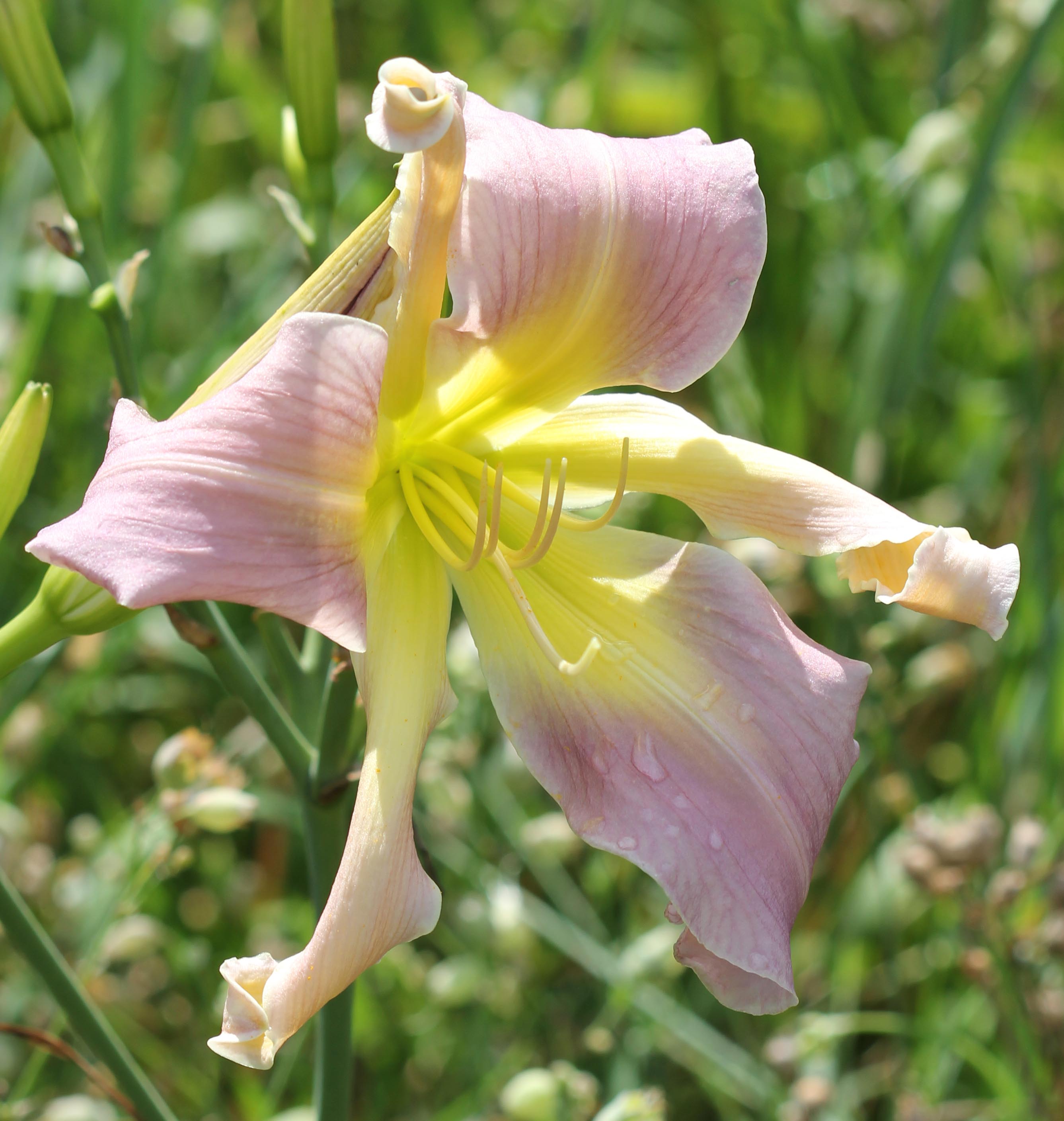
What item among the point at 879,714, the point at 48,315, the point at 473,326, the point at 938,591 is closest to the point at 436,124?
the point at 473,326

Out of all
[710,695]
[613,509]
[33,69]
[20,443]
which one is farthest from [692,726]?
[33,69]

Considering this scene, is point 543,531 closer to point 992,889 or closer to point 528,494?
point 528,494

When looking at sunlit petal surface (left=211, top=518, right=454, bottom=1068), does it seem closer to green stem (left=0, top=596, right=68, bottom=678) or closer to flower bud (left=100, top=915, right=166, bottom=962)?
green stem (left=0, top=596, right=68, bottom=678)

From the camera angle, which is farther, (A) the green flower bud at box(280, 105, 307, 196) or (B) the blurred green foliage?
(B) the blurred green foliage

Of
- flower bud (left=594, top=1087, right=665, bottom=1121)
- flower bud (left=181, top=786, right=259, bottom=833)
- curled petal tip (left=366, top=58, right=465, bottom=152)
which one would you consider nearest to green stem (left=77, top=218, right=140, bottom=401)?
curled petal tip (left=366, top=58, right=465, bottom=152)

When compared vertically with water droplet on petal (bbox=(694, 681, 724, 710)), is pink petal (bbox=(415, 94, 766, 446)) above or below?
above

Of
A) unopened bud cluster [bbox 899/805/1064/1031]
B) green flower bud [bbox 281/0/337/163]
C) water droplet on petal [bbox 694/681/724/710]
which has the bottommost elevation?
unopened bud cluster [bbox 899/805/1064/1031]

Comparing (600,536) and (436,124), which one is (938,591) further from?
(436,124)
